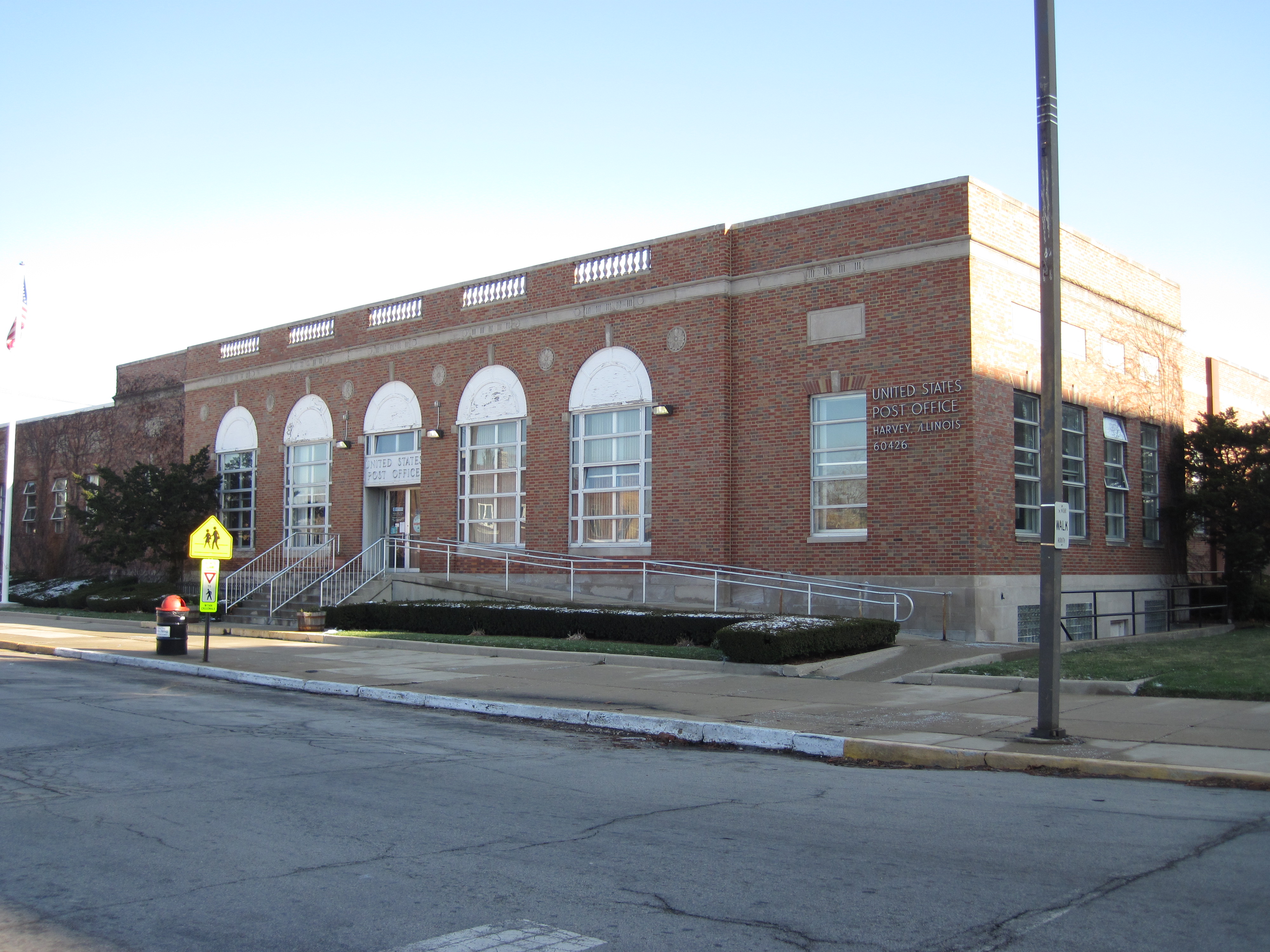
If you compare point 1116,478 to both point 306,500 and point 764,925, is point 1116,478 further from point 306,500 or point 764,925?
point 764,925

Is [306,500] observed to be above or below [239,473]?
below

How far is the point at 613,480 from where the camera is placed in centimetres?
2530

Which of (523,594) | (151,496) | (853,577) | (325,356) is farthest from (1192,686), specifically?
(151,496)

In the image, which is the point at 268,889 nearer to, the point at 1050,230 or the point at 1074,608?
the point at 1050,230

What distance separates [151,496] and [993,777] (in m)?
30.0

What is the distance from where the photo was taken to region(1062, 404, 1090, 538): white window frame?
2403 cm

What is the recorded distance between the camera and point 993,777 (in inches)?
360

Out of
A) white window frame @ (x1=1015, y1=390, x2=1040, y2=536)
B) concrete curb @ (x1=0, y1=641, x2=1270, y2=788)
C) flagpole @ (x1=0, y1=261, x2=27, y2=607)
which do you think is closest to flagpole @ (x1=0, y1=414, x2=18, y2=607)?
flagpole @ (x1=0, y1=261, x2=27, y2=607)

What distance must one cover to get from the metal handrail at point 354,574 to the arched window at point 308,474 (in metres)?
2.26

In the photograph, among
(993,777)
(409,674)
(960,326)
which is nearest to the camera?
(993,777)

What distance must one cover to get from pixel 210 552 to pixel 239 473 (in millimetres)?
17132

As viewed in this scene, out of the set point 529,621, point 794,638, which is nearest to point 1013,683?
point 794,638

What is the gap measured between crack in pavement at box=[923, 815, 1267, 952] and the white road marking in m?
1.55

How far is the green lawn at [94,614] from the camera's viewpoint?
29.7 metres
